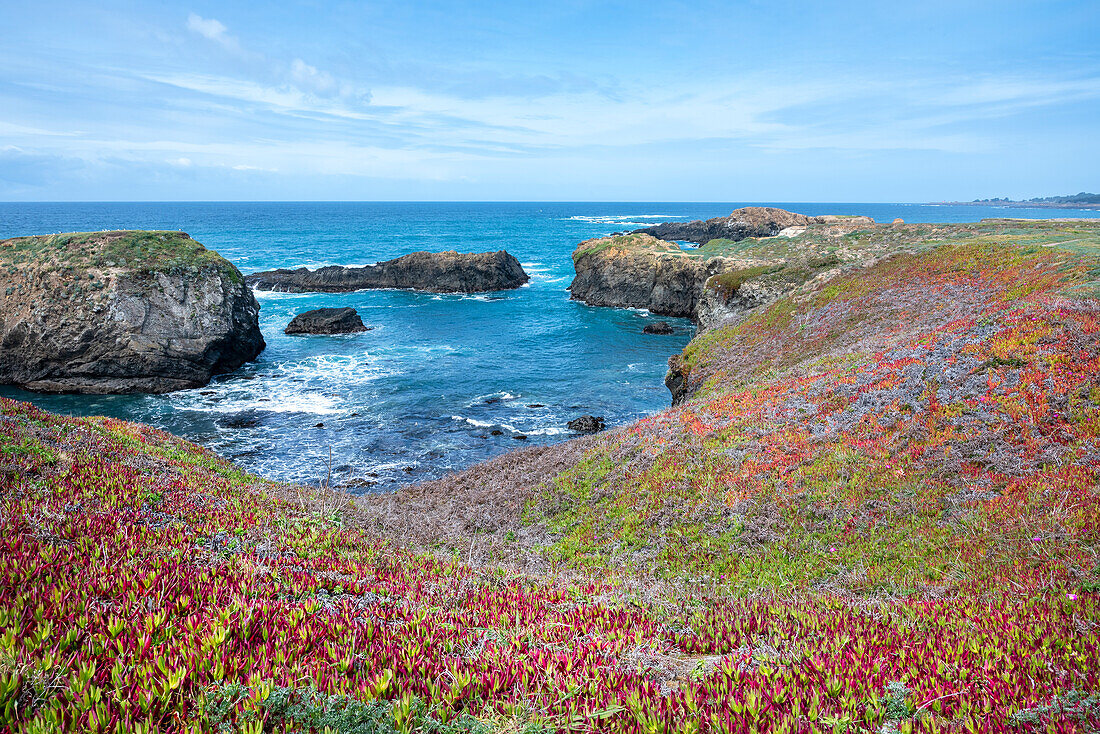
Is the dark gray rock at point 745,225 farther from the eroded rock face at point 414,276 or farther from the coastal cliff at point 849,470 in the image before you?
the coastal cliff at point 849,470

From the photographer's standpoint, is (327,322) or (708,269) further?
(708,269)

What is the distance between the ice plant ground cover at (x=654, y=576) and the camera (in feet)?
15.1

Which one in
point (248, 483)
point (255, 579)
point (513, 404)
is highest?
point (255, 579)

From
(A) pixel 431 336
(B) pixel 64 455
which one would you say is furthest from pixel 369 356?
(B) pixel 64 455

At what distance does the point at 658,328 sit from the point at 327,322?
35.3 meters

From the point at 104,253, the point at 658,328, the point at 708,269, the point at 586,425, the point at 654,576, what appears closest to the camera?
the point at 654,576

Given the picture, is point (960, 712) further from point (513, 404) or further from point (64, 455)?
point (513, 404)

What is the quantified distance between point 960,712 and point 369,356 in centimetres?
Answer: 4817

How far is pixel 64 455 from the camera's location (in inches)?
448

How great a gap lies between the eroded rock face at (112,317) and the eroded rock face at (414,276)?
3458 cm

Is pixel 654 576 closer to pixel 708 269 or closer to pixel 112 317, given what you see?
pixel 112 317

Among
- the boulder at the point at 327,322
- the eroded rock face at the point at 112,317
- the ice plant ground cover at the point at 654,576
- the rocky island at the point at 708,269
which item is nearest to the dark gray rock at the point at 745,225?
the rocky island at the point at 708,269

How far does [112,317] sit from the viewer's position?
39.2 metres

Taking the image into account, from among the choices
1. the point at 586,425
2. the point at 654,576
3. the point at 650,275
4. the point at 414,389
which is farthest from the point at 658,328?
the point at 654,576
